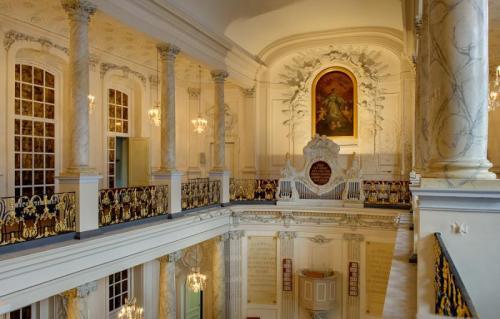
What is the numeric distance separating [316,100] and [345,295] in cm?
635

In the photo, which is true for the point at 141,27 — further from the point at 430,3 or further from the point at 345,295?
the point at 345,295

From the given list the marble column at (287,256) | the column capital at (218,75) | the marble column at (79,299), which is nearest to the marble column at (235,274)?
the marble column at (287,256)

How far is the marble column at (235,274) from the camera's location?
12773 millimetres

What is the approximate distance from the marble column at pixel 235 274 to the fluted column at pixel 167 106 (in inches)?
165

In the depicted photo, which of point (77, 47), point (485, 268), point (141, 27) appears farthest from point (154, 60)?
point (485, 268)

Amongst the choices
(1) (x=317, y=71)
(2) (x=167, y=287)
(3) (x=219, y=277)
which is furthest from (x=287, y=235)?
(1) (x=317, y=71)


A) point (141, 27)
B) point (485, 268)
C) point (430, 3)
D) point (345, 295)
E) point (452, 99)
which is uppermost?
point (141, 27)

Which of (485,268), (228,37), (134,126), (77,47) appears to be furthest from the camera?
(134,126)

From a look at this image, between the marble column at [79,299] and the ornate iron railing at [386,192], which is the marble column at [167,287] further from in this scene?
the ornate iron railing at [386,192]

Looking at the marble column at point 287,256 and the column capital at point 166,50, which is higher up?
the column capital at point 166,50

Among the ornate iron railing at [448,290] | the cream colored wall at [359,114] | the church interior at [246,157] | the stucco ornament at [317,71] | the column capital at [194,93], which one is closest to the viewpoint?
the ornate iron railing at [448,290]

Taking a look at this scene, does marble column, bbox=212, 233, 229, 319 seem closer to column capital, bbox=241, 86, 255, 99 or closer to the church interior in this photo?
the church interior

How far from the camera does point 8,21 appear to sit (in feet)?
28.5

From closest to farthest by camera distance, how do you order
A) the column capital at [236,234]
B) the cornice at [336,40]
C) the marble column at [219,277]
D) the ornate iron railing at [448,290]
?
the ornate iron railing at [448,290] → the marble column at [219,277] → the column capital at [236,234] → the cornice at [336,40]
